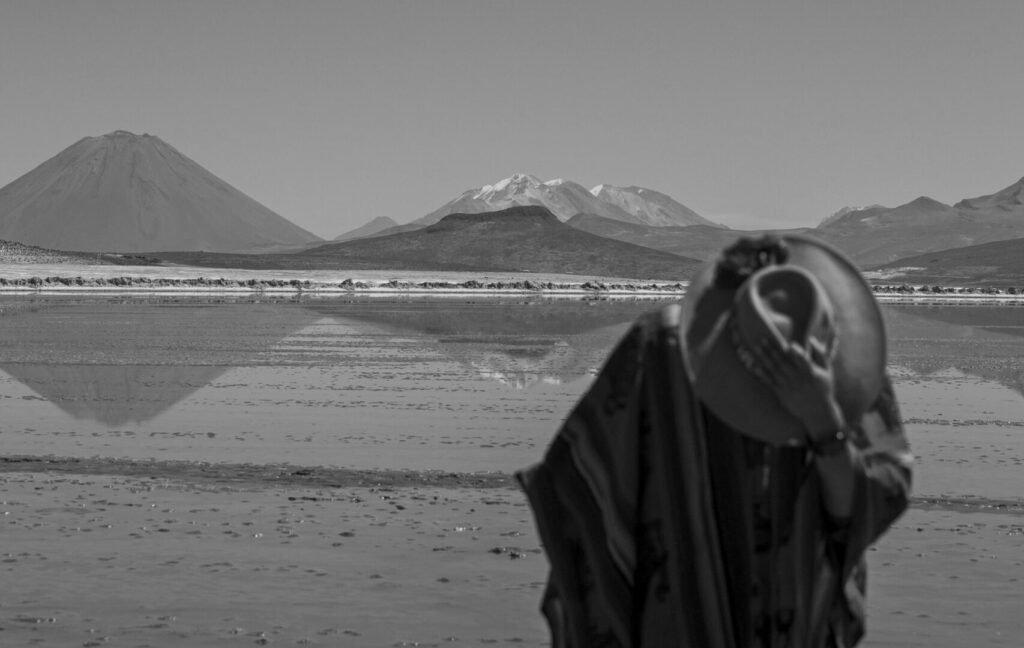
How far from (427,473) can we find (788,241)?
34.4ft

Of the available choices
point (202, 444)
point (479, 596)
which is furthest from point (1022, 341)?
point (479, 596)

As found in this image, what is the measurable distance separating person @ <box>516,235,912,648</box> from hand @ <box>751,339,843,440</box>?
0.01 meters

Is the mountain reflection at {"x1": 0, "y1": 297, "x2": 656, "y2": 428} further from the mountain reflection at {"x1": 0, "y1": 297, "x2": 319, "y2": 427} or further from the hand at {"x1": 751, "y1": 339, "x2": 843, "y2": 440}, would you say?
the hand at {"x1": 751, "y1": 339, "x2": 843, "y2": 440}

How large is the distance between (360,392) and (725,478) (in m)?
18.7

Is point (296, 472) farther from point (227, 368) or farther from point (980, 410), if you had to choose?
point (227, 368)

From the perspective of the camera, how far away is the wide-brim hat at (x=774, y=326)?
10.1ft

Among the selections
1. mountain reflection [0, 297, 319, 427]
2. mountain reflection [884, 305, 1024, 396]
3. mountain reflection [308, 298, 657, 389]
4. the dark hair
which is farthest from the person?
mountain reflection [308, 298, 657, 389]

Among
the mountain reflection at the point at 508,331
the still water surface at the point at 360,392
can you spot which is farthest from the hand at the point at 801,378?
the mountain reflection at the point at 508,331

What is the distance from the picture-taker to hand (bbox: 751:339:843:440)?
119 inches

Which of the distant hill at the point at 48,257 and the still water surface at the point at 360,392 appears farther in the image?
the distant hill at the point at 48,257

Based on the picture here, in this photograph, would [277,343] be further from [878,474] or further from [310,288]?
[310,288]

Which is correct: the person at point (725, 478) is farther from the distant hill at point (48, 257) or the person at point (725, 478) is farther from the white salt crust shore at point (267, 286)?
the distant hill at point (48, 257)

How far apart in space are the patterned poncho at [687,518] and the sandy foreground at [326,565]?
4380mm

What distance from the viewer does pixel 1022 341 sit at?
41438mm
